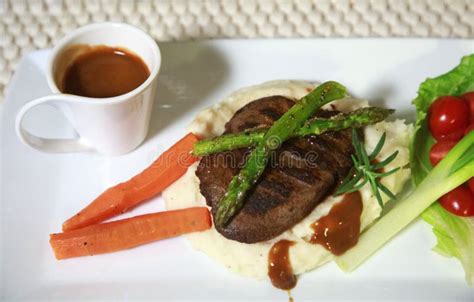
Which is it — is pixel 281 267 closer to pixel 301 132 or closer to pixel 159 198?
pixel 301 132

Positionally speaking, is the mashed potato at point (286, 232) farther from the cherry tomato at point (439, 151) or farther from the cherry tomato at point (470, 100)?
the cherry tomato at point (470, 100)

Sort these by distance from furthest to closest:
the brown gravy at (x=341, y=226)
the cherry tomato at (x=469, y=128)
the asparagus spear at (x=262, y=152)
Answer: the cherry tomato at (x=469, y=128) < the brown gravy at (x=341, y=226) < the asparagus spear at (x=262, y=152)

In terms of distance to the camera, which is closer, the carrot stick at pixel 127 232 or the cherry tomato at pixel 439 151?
the carrot stick at pixel 127 232

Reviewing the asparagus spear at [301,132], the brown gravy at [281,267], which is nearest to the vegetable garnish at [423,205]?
the brown gravy at [281,267]

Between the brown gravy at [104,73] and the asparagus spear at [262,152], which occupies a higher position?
the asparagus spear at [262,152]

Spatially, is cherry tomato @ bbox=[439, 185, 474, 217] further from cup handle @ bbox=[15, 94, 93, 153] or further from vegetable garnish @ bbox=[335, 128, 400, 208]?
cup handle @ bbox=[15, 94, 93, 153]

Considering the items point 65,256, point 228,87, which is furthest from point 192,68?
point 65,256
